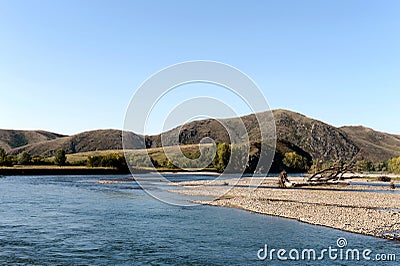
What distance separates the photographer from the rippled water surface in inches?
915

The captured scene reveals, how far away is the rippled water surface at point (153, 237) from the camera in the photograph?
23250mm

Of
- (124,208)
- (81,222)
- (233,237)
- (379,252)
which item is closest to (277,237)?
(233,237)

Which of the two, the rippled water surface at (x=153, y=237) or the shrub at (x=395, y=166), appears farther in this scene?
the shrub at (x=395, y=166)

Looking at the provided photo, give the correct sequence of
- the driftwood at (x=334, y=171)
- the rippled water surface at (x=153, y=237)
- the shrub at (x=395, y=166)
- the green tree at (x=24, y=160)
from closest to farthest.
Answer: the rippled water surface at (x=153, y=237)
the driftwood at (x=334, y=171)
the shrub at (x=395, y=166)
the green tree at (x=24, y=160)

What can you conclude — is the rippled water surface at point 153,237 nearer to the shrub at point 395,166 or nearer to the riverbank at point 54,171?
the riverbank at point 54,171

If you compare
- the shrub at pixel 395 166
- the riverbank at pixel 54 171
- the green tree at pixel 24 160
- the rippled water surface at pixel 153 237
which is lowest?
the rippled water surface at pixel 153 237

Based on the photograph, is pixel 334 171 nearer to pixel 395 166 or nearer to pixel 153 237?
pixel 153 237

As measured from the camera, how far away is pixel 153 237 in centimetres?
2933

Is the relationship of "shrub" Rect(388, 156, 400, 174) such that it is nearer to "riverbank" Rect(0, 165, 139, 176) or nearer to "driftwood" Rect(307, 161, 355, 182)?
"driftwood" Rect(307, 161, 355, 182)

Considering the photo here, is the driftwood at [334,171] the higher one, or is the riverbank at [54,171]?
the driftwood at [334,171]

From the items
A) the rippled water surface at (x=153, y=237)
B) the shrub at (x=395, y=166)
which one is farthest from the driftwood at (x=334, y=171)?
the shrub at (x=395, y=166)

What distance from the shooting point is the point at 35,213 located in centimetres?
4031

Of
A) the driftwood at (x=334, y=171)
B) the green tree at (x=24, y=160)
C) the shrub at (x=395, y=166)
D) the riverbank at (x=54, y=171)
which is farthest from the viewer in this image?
the green tree at (x=24, y=160)

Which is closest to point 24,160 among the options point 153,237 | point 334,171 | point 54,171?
point 54,171
